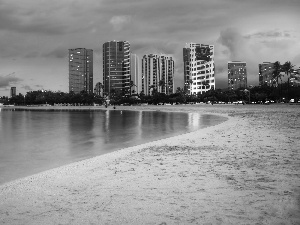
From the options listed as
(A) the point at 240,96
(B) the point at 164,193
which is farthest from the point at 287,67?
(B) the point at 164,193

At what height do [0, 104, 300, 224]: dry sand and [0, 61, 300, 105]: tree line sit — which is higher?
[0, 61, 300, 105]: tree line

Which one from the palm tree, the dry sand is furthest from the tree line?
the dry sand

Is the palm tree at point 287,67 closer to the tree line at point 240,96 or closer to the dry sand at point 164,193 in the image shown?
the tree line at point 240,96

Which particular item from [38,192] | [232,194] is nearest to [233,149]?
[232,194]

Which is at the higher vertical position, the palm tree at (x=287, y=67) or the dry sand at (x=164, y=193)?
the palm tree at (x=287, y=67)

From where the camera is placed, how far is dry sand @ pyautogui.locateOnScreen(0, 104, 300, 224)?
568 cm

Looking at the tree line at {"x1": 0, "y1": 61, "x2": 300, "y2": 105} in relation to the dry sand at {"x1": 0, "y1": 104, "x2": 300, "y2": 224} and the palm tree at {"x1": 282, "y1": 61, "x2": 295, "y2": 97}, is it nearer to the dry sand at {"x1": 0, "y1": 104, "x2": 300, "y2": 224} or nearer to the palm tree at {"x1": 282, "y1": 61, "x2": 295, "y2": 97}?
the palm tree at {"x1": 282, "y1": 61, "x2": 295, "y2": 97}

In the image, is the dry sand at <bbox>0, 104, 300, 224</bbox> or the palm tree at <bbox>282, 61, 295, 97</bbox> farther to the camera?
the palm tree at <bbox>282, 61, 295, 97</bbox>

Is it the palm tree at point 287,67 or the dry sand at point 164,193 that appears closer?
the dry sand at point 164,193

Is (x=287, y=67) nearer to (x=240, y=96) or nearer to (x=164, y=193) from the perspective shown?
(x=240, y=96)

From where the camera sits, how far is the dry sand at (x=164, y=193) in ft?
18.6

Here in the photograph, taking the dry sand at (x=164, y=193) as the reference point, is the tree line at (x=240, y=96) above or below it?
above

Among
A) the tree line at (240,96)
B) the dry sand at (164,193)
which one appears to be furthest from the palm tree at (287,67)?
the dry sand at (164,193)

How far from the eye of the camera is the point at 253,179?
26.8 ft
